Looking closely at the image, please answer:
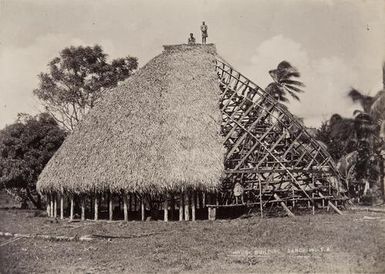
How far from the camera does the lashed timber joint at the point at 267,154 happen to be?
18.5 metres

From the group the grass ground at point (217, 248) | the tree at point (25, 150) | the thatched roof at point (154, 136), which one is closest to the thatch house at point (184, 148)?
the thatched roof at point (154, 136)

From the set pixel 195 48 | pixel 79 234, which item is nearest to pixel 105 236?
pixel 79 234

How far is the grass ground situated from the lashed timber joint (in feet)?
7.14

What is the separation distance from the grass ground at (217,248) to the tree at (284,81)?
46.3 feet

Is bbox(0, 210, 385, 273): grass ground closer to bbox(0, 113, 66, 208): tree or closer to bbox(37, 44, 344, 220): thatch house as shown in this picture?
bbox(37, 44, 344, 220): thatch house

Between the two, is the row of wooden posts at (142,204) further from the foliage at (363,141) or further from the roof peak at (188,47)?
the foliage at (363,141)

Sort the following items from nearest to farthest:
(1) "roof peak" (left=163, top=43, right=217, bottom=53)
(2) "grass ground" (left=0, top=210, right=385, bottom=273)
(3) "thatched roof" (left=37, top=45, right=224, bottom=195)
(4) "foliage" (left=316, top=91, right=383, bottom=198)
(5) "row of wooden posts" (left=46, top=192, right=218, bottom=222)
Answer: (2) "grass ground" (left=0, top=210, right=385, bottom=273) < (3) "thatched roof" (left=37, top=45, right=224, bottom=195) < (5) "row of wooden posts" (left=46, top=192, right=218, bottom=222) < (1) "roof peak" (left=163, top=43, right=217, bottom=53) < (4) "foliage" (left=316, top=91, right=383, bottom=198)

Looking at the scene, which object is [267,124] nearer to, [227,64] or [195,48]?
[227,64]

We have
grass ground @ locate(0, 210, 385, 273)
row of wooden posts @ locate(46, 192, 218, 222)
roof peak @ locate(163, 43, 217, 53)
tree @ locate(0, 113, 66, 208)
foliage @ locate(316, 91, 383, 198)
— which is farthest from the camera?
tree @ locate(0, 113, 66, 208)

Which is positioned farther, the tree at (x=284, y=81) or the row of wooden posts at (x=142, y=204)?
the tree at (x=284, y=81)

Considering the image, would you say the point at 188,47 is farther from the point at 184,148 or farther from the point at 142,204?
the point at 142,204

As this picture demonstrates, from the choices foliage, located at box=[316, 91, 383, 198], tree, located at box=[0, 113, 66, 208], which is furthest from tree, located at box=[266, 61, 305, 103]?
tree, located at box=[0, 113, 66, 208]

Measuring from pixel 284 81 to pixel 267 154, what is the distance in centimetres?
1254

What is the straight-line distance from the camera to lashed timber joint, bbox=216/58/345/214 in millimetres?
18531
